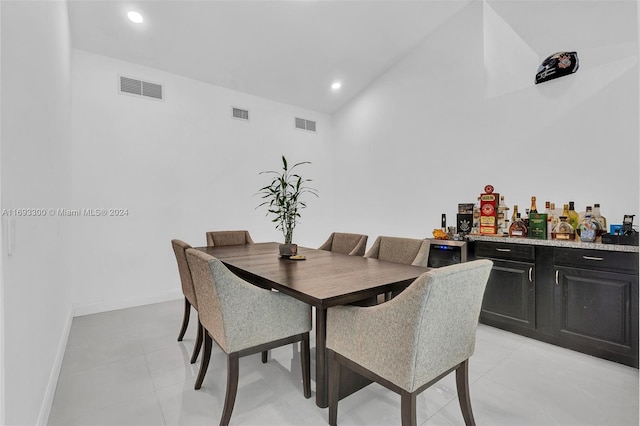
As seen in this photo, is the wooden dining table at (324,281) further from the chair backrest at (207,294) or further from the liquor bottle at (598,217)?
the liquor bottle at (598,217)

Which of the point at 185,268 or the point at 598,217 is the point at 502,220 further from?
the point at 185,268

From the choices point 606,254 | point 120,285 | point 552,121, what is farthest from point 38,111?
point 552,121

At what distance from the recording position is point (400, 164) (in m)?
4.57

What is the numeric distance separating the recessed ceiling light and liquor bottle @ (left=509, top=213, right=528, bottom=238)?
431cm

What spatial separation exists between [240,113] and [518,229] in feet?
12.8

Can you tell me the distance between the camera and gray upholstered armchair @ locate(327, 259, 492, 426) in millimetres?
1210

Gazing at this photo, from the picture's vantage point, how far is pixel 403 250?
2541mm

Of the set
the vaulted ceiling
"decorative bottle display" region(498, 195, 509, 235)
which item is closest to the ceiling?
the vaulted ceiling

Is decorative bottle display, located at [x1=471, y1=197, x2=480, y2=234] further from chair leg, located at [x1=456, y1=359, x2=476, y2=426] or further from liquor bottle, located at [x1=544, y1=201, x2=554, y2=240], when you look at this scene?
chair leg, located at [x1=456, y1=359, x2=476, y2=426]

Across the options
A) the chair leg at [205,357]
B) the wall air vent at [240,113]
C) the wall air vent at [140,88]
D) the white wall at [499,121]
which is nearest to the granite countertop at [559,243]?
the white wall at [499,121]

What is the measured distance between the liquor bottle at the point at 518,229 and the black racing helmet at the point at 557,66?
4.71ft

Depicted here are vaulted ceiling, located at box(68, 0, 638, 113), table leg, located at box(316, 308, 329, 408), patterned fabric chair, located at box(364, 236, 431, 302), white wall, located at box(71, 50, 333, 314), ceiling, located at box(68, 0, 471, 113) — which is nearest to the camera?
table leg, located at box(316, 308, 329, 408)

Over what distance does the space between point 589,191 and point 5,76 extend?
3937 millimetres

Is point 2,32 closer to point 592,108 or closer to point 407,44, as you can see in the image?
point 592,108
